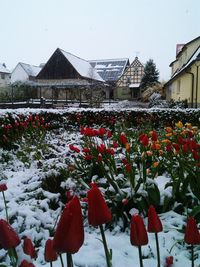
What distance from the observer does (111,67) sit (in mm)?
58375

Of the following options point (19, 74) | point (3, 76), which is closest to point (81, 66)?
point (19, 74)

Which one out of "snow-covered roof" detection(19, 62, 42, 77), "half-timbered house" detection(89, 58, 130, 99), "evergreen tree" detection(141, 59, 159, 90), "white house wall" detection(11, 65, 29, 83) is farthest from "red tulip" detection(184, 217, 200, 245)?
"snow-covered roof" detection(19, 62, 42, 77)

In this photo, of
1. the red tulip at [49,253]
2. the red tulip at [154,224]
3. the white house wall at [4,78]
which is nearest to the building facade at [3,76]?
the white house wall at [4,78]

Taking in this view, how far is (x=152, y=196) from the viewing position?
329 cm

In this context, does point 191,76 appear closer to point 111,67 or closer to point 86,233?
point 86,233

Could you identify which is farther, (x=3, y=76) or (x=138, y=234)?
(x=3, y=76)

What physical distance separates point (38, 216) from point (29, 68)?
189 ft

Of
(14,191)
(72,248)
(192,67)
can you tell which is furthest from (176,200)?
(192,67)

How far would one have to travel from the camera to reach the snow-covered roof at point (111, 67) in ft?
185

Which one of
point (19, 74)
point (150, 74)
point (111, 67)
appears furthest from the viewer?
point (111, 67)

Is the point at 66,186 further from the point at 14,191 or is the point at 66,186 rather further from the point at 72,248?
the point at 72,248

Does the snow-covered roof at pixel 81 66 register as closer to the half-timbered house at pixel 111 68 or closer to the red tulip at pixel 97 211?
the half-timbered house at pixel 111 68

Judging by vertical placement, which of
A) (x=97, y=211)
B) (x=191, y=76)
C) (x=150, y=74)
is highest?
(x=150, y=74)

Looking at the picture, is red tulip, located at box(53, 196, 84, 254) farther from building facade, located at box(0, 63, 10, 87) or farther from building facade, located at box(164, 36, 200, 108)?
building facade, located at box(0, 63, 10, 87)
